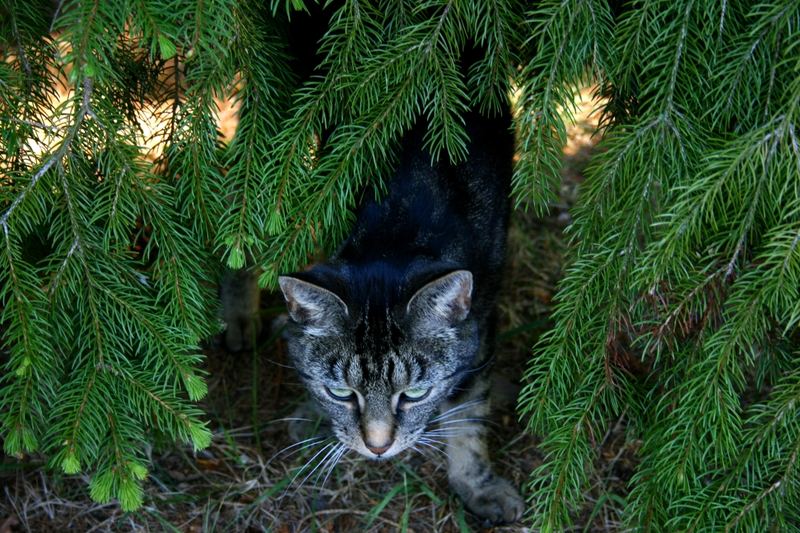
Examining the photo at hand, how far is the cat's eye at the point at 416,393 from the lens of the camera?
271cm

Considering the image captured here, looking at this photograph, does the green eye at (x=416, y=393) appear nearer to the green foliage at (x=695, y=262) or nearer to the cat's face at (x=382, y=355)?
the cat's face at (x=382, y=355)

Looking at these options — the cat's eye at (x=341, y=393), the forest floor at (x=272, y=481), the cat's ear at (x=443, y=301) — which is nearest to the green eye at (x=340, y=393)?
the cat's eye at (x=341, y=393)

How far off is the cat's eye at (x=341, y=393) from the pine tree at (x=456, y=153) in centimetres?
50

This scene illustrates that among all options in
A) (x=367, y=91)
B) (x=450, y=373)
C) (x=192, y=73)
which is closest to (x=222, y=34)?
(x=192, y=73)

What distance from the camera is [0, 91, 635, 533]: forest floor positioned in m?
3.12

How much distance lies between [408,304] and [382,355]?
0.21 meters

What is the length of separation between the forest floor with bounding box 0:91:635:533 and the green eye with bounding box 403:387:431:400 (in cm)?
63

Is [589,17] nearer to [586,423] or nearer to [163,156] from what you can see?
[586,423]

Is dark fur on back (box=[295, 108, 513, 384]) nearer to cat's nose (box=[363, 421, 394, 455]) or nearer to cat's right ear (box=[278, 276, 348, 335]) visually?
cat's right ear (box=[278, 276, 348, 335])

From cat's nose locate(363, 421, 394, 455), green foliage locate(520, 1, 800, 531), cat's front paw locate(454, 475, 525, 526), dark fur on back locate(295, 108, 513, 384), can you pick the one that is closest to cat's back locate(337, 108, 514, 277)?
dark fur on back locate(295, 108, 513, 384)

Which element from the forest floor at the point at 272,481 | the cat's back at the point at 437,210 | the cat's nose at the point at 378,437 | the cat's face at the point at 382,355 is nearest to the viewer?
the cat's face at the point at 382,355

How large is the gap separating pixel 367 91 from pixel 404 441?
1245 millimetres

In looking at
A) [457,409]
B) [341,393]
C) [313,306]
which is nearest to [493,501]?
[457,409]

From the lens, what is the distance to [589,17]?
6.84 feet
